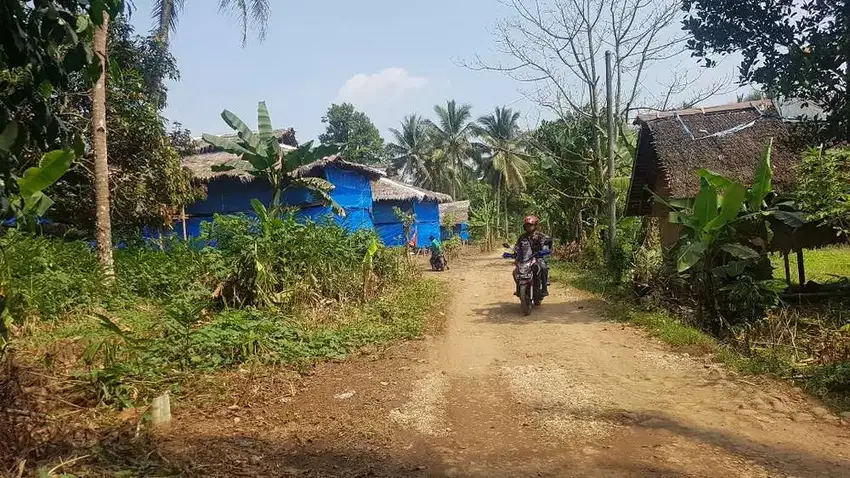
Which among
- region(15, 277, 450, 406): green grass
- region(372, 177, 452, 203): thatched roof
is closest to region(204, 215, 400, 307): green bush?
region(15, 277, 450, 406): green grass

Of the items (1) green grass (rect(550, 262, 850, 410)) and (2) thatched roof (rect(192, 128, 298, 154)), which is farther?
(2) thatched roof (rect(192, 128, 298, 154))

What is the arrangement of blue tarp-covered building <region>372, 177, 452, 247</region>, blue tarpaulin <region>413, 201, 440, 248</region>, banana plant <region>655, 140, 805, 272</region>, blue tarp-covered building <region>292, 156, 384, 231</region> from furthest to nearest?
blue tarpaulin <region>413, 201, 440, 248</region>
blue tarp-covered building <region>372, 177, 452, 247</region>
blue tarp-covered building <region>292, 156, 384, 231</region>
banana plant <region>655, 140, 805, 272</region>

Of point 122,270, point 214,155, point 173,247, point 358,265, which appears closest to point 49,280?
point 122,270

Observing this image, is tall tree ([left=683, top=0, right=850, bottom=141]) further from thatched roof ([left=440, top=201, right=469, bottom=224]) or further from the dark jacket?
thatched roof ([left=440, top=201, right=469, bottom=224])

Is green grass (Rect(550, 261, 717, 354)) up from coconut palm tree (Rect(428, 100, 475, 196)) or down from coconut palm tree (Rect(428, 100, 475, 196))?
down

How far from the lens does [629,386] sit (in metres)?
5.14

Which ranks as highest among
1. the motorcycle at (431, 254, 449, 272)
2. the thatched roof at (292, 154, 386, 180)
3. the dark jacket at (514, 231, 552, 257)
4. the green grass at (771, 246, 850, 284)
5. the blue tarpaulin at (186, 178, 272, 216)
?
the thatched roof at (292, 154, 386, 180)

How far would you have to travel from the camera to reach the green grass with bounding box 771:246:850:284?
523 inches

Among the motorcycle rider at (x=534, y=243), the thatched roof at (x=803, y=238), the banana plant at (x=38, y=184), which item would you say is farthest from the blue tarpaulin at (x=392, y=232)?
the banana plant at (x=38, y=184)

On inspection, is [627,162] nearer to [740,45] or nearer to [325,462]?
[740,45]

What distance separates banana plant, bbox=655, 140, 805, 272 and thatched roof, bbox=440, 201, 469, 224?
2511 cm

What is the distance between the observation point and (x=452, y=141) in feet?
132

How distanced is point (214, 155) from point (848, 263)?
19193 millimetres

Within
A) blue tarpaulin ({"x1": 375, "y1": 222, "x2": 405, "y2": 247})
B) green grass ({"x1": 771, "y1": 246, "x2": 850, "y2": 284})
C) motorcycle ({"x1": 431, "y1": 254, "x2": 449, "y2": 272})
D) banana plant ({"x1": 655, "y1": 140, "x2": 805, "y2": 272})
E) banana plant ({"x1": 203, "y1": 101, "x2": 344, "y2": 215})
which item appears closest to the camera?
banana plant ({"x1": 655, "y1": 140, "x2": 805, "y2": 272})
